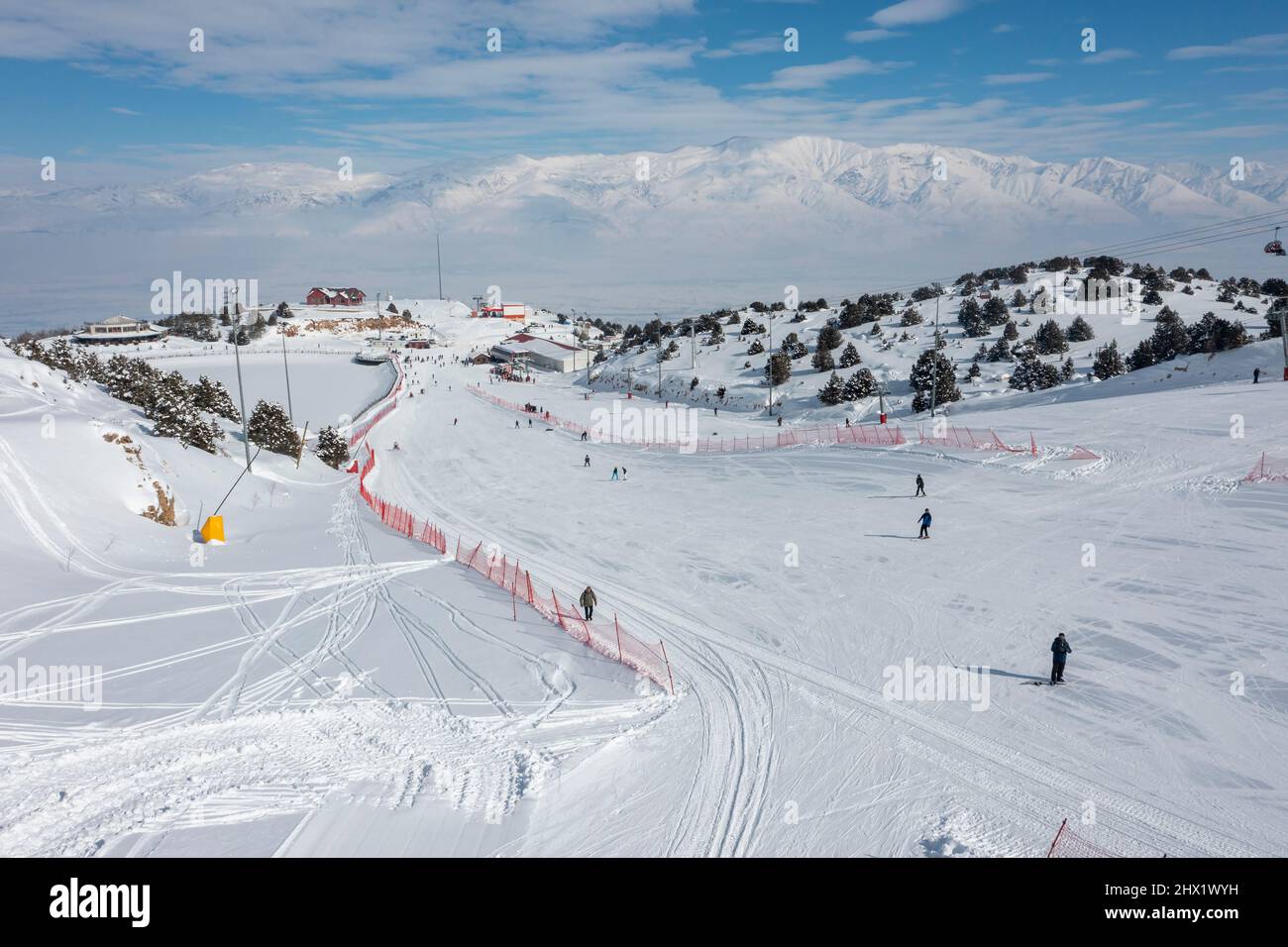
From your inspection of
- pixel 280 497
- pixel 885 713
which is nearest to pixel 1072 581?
pixel 885 713

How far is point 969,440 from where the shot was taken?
3462cm

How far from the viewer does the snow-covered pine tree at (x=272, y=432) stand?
35938mm

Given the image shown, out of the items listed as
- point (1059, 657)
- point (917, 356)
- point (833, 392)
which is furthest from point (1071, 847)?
point (917, 356)

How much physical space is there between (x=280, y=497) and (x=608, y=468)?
16.1m

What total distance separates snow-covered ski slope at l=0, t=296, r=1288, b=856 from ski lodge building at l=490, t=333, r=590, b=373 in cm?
7457

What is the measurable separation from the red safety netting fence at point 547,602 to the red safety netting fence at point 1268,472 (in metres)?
22.0

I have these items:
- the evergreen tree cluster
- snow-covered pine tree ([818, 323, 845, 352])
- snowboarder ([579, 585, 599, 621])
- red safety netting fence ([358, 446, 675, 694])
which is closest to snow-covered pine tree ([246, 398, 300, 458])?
the evergreen tree cluster

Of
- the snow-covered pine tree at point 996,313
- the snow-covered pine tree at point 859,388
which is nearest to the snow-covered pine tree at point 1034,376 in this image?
the snow-covered pine tree at point 859,388

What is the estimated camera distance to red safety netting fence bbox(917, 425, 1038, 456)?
107 ft

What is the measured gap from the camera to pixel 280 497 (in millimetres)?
29688

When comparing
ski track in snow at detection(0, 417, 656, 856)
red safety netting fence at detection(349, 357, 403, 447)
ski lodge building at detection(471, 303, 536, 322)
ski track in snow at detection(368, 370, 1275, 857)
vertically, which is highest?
ski lodge building at detection(471, 303, 536, 322)

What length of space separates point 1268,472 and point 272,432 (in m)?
40.3

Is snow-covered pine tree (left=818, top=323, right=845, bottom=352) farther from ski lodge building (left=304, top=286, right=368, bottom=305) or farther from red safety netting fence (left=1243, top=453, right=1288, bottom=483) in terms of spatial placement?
ski lodge building (left=304, top=286, right=368, bottom=305)
